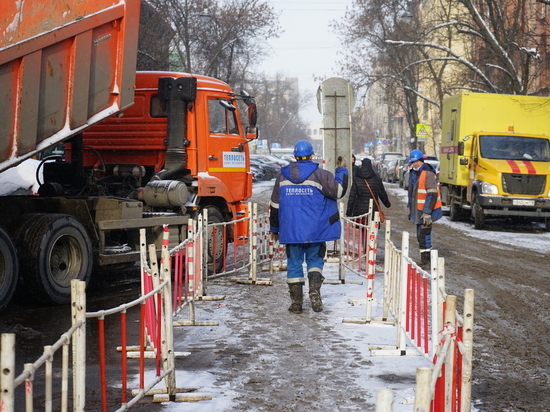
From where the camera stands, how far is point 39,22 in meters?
8.91

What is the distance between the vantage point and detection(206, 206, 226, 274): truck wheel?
42.5 feet

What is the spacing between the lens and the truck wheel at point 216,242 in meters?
13.0

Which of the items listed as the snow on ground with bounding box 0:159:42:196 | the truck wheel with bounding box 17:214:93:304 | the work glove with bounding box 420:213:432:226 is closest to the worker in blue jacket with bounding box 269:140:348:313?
the truck wheel with bounding box 17:214:93:304

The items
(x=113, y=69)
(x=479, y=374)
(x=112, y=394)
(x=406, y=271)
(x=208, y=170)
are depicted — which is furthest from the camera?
(x=208, y=170)

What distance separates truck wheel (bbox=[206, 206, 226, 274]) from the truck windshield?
1035cm

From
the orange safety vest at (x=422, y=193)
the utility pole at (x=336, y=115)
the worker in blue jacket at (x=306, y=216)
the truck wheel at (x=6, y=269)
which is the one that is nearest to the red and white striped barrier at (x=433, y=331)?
the worker in blue jacket at (x=306, y=216)

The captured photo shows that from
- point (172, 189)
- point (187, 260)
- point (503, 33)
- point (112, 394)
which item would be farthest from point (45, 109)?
point (503, 33)

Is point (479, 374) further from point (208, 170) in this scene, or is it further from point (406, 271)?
point (208, 170)

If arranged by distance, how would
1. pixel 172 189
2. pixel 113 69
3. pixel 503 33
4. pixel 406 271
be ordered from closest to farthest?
pixel 406 271
pixel 113 69
pixel 172 189
pixel 503 33

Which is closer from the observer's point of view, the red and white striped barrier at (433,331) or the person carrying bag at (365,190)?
the red and white striped barrier at (433,331)

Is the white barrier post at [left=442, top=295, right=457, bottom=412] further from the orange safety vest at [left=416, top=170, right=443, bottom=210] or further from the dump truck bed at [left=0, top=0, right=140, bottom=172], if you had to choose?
the orange safety vest at [left=416, top=170, right=443, bottom=210]

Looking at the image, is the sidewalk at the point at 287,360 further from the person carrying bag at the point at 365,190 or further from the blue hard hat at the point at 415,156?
the person carrying bag at the point at 365,190

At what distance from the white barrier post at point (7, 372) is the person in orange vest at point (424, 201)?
10633 millimetres

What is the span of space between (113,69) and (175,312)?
3.32m
